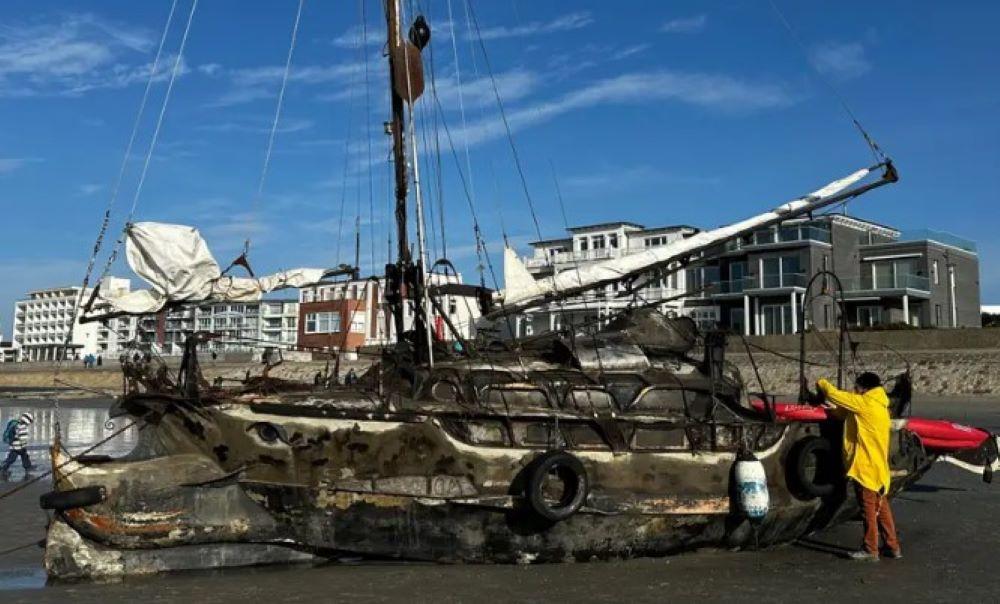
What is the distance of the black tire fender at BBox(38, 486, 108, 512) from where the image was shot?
355 inches

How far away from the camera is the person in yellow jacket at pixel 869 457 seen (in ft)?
32.3

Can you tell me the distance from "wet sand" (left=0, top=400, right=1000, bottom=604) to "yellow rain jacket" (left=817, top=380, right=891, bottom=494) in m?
1.00

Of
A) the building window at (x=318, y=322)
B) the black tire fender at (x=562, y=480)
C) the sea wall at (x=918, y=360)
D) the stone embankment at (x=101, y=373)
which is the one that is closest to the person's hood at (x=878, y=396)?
the black tire fender at (x=562, y=480)

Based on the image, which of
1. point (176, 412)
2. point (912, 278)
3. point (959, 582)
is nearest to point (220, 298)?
point (176, 412)

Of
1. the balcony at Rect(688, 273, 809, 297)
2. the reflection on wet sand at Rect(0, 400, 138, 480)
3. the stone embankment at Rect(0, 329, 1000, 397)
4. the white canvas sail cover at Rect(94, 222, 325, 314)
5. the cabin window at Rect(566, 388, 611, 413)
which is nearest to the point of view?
the cabin window at Rect(566, 388, 611, 413)

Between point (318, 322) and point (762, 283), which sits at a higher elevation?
point (762, 283)

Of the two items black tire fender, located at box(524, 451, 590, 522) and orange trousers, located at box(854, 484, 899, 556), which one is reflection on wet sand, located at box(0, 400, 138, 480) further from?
orange trousers, located at box(854, 484, 899, 556)

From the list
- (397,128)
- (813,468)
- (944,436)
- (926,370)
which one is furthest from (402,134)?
(926,370)

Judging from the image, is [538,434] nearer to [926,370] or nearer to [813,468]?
[813,468]

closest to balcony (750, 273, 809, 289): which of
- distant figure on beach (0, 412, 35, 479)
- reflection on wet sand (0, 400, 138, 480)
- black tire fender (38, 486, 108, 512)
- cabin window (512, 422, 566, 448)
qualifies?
reflection on wet sand (0, 400, 138, 480)

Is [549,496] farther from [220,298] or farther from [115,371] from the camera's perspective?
[115,371]

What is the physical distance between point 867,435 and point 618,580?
344 cm

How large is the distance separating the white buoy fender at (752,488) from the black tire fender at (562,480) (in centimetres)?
196

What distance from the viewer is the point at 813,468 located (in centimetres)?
1105
